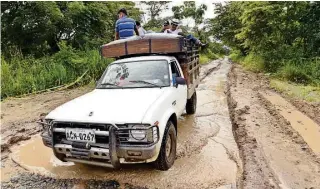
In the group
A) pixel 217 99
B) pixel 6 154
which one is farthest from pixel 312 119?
pixel 6 154

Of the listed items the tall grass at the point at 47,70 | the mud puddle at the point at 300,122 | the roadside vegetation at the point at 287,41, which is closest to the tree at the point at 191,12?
the roadside vegetation at the point at 287,41

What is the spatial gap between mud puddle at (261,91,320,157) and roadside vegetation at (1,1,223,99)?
7.24 meters

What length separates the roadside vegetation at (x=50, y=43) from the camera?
410 inches

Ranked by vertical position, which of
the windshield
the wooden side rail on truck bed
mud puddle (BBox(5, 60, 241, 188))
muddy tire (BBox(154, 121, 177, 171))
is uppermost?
the wooden side rail on truck bed

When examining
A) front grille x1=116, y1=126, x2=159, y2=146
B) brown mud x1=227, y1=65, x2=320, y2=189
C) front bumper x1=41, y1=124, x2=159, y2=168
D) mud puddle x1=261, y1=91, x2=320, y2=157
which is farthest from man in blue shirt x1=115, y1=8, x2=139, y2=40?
mud puddle x1=261, y1=91, x2=320, y2=157

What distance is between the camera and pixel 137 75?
5098 mm

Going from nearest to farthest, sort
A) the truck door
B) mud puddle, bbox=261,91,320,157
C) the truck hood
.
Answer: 1. the truck hood
2. the truck door
3. mud puddle, bbox=261,91,320,157

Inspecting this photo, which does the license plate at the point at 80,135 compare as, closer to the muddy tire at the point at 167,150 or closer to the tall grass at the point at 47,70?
the muddy tire at the point at 167,150

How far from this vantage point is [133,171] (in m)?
4.30

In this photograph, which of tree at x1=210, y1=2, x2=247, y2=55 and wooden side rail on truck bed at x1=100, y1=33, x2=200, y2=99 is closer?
wooden side rail on truck bed at x1=100, y1=33, x2=200, y2=99

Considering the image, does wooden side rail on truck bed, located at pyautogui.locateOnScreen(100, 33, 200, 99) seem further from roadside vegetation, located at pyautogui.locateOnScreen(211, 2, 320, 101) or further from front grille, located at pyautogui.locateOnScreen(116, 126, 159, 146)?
roadside vegetation, located at pyautogui.locateOnScreen(211, 2, 320, 101)

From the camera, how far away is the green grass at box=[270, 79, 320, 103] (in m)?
8.98

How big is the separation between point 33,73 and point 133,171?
7935mm

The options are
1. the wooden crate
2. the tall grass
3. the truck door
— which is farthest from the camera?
the tall grass
